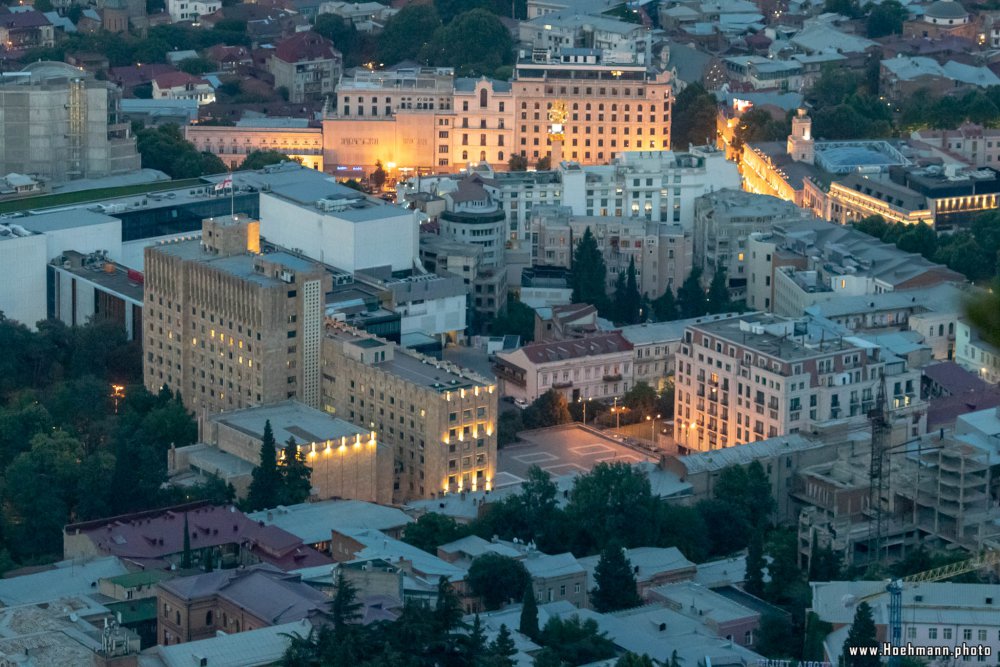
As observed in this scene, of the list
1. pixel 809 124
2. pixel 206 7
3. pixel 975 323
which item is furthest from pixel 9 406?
pixel 206 7

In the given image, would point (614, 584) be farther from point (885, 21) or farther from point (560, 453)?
point (885, 21)

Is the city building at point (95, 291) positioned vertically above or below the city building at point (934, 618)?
above

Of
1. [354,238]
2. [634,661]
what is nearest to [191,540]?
[634,661]

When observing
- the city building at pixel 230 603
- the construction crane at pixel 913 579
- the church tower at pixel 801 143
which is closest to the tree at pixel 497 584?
the city building at pixel 230 603

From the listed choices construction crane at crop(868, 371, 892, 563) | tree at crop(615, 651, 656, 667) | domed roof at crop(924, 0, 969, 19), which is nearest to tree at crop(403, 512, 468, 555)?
construction crane at crop(868, 371, 892, 563)

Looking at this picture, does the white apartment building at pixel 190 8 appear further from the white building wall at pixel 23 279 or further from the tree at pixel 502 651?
the tree at pixel 502 651

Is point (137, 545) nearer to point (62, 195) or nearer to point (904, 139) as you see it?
point (62, 195)

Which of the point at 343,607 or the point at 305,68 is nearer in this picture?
the point at 343,607
